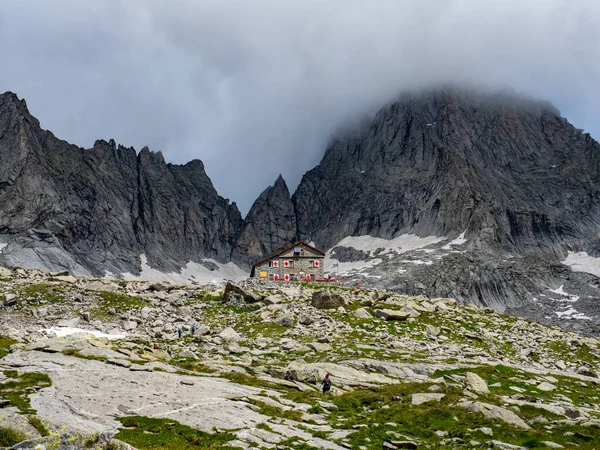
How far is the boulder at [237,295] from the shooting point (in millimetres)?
59062

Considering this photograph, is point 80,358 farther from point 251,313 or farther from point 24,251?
point 24,251

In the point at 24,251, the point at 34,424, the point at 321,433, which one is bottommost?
the point at 321,433

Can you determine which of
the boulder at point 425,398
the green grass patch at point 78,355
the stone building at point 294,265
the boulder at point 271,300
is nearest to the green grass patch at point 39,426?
the green grass patch at point 78,355

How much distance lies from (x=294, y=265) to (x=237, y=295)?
73.8 meters

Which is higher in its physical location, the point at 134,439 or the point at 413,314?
the point at 413,314

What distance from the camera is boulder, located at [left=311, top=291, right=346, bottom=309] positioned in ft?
179

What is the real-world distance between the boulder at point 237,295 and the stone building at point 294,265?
7093 centimetres

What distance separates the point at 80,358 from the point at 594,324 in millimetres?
172448

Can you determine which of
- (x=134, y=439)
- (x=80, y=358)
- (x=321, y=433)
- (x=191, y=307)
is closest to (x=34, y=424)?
(x=134, y=439)

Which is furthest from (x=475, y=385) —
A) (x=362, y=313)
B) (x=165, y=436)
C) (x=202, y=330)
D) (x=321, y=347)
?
(x=202, y=330)

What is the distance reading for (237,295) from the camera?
6041cm

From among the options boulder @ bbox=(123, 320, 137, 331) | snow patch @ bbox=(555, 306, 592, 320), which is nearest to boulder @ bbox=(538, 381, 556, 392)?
boulder @ bbox=(123, 320, 137, 331)

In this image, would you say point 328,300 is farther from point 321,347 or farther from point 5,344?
point 5,344

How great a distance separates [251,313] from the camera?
174ft
